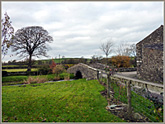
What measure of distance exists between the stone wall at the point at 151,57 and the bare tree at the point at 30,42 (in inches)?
711

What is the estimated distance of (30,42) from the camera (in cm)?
2220

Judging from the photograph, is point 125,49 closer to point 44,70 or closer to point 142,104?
point 44,70

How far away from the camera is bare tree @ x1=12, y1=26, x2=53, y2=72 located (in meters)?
21.1

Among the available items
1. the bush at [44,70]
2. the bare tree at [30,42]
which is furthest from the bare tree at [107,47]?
the bush at [44,70]

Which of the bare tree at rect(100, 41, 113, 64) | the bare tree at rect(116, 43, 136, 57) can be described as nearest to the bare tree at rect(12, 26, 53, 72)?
the bare tree at rect(100, 41, 113, 64)

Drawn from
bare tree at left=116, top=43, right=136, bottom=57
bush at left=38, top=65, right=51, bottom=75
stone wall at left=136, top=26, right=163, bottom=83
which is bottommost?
bush at left=38, top=65, right=51, bottom=75

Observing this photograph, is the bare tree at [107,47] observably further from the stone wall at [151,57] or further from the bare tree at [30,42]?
the stone wall at [151,57]

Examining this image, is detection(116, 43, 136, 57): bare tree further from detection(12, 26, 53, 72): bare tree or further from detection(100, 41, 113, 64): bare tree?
detection(12, 26, 53, 72): bare tree

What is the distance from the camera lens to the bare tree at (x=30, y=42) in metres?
21.1

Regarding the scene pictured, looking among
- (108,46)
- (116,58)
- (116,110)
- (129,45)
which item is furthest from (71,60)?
(116,110)

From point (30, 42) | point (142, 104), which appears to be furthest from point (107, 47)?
point (142, 104)

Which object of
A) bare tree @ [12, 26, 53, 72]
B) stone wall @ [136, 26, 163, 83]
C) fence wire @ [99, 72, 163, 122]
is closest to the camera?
fence wire @ [99, 72, 163, 122]

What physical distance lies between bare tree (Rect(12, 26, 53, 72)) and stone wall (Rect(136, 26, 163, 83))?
59.2 ft

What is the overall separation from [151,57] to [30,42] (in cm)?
2035
